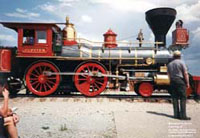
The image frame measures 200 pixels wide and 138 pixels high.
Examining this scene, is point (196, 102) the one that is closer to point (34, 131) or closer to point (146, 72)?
point (146, 72)

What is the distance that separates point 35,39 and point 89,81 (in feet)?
9.10

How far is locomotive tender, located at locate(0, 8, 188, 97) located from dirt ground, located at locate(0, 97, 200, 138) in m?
1.83

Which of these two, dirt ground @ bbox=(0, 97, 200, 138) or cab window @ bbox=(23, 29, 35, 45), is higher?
cab window @ bbox=(23, 29, 35, 45)

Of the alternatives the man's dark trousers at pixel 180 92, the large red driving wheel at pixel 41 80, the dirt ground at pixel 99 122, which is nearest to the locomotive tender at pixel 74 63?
the large red driving wheel at pixel 41 80

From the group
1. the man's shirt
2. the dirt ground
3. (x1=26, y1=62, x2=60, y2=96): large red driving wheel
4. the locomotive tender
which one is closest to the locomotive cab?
the locomotive tender

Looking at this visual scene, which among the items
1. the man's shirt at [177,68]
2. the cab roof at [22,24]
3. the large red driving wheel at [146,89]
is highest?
the cab roof at [22,24]

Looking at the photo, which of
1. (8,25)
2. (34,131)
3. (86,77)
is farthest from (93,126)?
(8,25)

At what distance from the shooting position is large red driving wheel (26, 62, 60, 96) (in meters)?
9.70

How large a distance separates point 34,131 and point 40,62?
535 cm

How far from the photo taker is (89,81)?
9812 millimetres

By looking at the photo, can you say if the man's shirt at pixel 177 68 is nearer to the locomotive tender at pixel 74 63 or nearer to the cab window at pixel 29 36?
the locomotive tender at pixel 74 63

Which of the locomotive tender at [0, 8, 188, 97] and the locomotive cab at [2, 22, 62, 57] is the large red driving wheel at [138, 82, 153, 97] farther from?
the locomotive cab at [2, 22, 62, 57]

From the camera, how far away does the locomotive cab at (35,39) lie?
9.60 m

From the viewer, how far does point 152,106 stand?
790 cm
